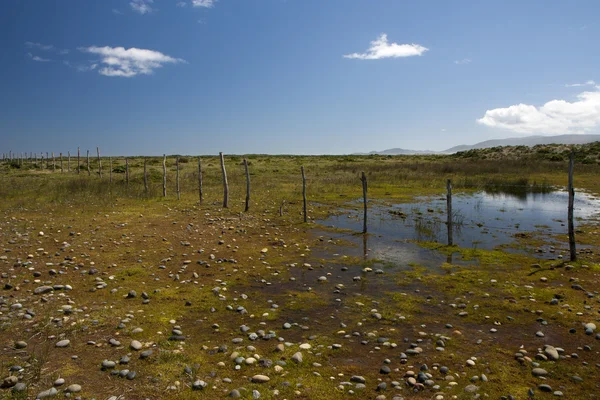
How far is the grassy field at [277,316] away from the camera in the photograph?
6.02 meters

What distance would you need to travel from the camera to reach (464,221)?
68.5 feet

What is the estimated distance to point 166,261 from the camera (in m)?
12.7

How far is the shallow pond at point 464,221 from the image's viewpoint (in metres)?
15.8

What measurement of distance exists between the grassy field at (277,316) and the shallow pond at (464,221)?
3.97 ft

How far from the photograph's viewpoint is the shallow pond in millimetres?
15758

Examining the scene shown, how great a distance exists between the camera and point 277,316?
8.73 meters

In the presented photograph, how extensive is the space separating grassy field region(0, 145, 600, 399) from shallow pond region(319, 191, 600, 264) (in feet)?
3.97

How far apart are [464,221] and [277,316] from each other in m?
15.9

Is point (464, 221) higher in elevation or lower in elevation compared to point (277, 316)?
higher

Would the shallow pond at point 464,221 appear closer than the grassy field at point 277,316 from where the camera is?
No

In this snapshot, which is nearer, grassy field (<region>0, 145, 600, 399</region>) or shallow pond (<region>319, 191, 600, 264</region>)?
grassy field (<region>0, 145, 600, 399</region>)

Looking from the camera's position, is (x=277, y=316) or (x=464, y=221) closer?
(x=277, y=316)

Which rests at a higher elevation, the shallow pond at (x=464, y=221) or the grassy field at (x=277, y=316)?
the shallow pond at (x=464, y=221)

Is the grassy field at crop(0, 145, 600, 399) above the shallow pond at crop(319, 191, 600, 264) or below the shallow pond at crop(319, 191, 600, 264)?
below
